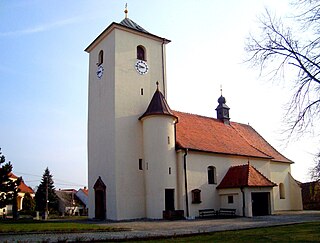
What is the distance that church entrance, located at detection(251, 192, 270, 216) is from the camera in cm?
3103

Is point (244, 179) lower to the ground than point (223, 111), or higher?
lower

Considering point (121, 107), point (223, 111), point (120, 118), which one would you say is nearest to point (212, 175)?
point (120, 118)

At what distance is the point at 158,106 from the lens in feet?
99.4

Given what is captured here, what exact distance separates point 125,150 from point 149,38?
10.5 m

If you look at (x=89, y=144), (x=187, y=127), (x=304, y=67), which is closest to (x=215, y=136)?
(x=187, y=127)

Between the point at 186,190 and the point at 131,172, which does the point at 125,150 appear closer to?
the point at 131,172

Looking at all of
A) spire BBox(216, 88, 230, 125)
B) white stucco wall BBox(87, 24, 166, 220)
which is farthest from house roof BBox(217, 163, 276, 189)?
spire BBox(216, 88, 230, 125)

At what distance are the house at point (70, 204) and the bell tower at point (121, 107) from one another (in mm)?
30533

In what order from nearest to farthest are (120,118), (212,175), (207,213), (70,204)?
(120,118) < (207,213) < (212,175) < (70,204)

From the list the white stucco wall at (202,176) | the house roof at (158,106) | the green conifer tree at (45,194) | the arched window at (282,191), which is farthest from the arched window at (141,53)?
the green conifer tree at (45,194)

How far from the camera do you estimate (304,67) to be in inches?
603

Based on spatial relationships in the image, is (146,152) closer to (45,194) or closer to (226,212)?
(226,212)

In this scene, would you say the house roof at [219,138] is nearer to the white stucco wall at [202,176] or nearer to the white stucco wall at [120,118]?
the white stucco wall at [202,176]

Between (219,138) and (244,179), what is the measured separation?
6643 millimetres
